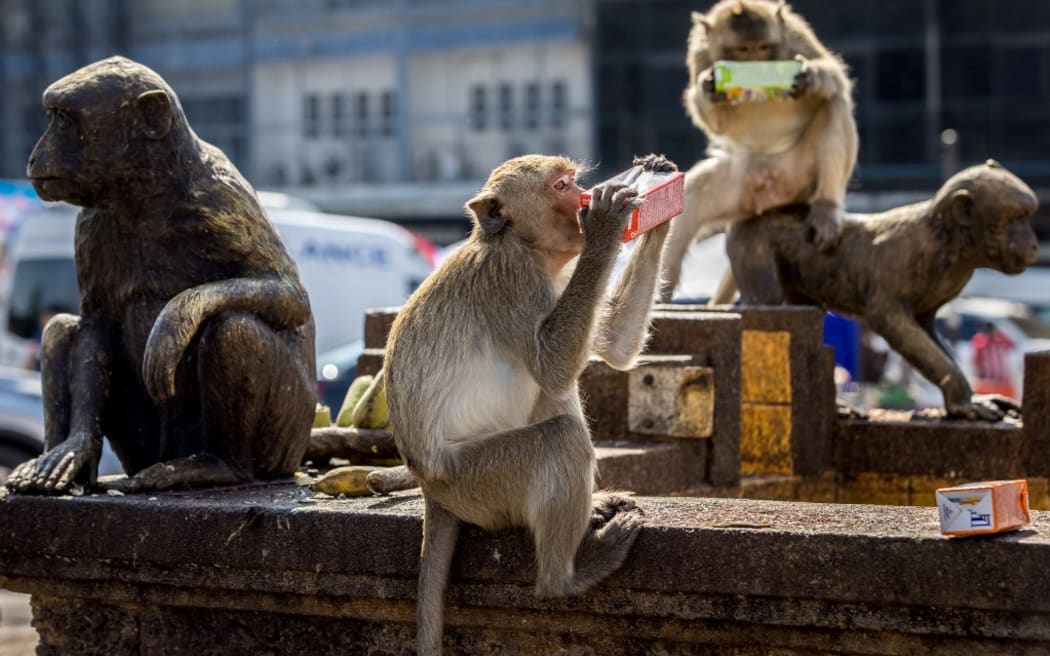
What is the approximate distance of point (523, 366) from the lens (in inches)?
163

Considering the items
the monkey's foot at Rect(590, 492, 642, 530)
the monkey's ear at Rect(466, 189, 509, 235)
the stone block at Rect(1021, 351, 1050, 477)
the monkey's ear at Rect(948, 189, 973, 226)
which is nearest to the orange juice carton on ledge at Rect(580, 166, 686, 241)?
the monkey's ear at Rect(466, 189, 509, 235)

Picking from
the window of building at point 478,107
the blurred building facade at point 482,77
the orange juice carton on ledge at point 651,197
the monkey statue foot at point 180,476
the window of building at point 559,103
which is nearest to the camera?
the orange juice carton on ledge at point 651,197

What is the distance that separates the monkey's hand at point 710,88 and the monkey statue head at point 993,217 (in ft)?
3.49

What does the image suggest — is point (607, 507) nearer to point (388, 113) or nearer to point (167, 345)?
point (167, 345)

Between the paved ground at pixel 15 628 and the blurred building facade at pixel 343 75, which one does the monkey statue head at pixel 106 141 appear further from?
the blurred building facade at pixel 343 75

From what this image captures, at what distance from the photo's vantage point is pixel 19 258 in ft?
58.9

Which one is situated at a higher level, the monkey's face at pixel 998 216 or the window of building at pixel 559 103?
the monkey's face at pixel 998 216

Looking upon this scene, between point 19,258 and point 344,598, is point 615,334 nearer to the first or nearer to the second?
point 344,598

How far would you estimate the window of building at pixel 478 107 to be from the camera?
3244 centimetres

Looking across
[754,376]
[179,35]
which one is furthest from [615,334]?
[179,35]

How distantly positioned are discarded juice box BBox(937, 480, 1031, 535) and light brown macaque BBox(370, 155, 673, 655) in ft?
2.42

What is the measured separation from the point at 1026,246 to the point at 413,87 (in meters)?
26.8

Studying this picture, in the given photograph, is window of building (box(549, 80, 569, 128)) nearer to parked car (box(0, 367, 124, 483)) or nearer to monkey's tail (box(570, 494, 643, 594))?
parked car (box(0, 367, 124, 483))

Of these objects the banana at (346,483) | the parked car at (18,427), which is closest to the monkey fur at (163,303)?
the banana at (346,483)
